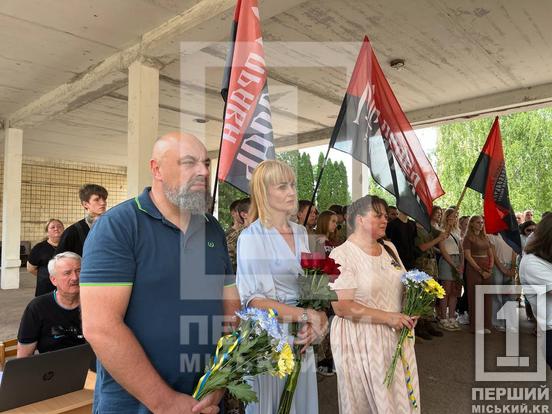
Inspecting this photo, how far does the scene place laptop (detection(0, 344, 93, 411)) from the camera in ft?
6.02

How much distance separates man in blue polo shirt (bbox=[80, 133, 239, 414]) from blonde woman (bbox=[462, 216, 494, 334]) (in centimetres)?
557

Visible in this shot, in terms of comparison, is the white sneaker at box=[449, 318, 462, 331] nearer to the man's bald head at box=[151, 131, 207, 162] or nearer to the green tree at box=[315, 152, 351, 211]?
the man's bald head at box=[151, 131, 207, 162]

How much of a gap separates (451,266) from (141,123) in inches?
195

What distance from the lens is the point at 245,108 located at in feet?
10.3

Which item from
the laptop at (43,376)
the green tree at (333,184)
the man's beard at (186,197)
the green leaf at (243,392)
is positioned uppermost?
the green tree at (333,184)

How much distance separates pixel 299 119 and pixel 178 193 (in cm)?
871

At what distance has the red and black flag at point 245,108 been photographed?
303 centimetres

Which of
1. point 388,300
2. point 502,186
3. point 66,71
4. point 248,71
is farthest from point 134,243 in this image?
point 66,71

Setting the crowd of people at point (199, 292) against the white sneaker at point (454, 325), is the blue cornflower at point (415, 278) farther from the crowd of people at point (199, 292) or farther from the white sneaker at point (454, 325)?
the white sneaker at point (454, 325)

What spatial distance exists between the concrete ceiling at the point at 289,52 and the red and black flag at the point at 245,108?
123cm

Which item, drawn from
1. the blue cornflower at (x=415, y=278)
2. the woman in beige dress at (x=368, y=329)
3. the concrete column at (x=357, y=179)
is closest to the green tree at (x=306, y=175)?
the concrete column at (x=357, y=179)

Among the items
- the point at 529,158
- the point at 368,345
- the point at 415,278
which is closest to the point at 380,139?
the point at 415,278

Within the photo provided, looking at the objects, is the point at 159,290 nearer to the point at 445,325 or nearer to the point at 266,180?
the point at 266,180

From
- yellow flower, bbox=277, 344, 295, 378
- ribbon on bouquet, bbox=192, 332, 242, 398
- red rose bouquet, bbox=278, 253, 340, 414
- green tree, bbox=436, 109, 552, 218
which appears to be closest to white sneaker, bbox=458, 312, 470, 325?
red rose bouquet, bbox=278, 253, 340, 414
